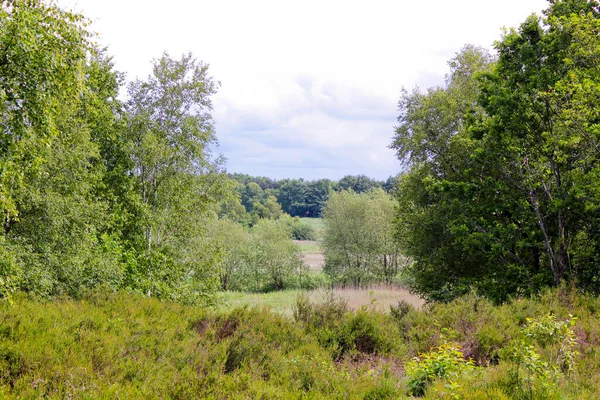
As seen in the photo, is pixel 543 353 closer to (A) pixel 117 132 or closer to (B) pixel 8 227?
(B) pixel 8 227

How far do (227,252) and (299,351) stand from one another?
9618 millimetres

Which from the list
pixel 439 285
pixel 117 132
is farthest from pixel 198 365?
pixel 117 132

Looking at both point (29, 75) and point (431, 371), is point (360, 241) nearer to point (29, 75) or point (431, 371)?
point (431, 371)

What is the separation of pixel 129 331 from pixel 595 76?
11.2 metres

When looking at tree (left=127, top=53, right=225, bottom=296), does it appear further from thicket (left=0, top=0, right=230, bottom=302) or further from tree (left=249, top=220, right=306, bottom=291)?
tree (left=249, top=220, right=306, bottom=291)

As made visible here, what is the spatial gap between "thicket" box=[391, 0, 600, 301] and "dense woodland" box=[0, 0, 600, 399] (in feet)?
0.20

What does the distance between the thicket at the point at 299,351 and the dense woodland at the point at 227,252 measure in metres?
0.04

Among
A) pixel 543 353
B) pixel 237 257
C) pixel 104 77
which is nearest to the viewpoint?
pixel 543 353

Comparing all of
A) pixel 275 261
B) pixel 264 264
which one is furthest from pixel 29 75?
pixel 264 264

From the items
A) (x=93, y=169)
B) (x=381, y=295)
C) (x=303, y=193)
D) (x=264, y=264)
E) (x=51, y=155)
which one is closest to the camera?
(x=51, y=155)

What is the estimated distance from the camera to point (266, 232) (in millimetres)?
39875

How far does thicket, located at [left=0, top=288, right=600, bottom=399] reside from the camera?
456cm

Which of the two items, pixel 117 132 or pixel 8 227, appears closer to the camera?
pixel 8 227

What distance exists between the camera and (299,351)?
6707 mm
